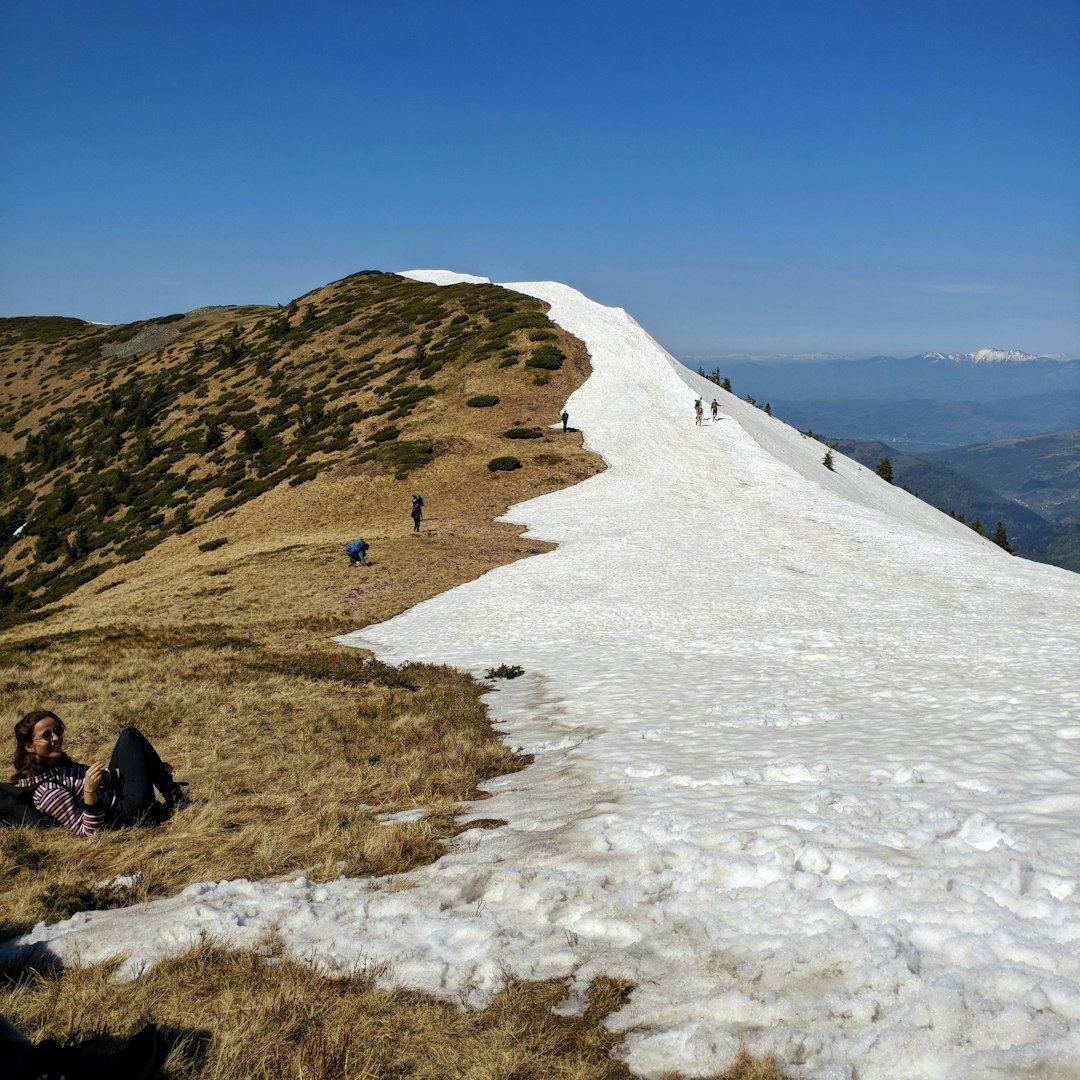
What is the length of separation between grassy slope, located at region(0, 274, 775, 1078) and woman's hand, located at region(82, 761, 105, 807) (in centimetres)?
47

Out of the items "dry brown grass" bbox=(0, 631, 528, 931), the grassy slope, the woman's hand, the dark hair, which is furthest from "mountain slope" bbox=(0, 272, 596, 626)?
the woman's hand

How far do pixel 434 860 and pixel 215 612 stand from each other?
26947 millimetres

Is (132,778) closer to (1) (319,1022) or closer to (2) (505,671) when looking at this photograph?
(1) (319,1022)

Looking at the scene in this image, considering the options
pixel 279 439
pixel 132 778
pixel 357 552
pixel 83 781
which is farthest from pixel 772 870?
pixel 279 439

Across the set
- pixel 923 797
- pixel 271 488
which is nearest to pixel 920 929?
pixel 923 797

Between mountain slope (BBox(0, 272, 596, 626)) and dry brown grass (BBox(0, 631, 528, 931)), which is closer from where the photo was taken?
dry brown grass (BBox(0, 631, 528, 931))

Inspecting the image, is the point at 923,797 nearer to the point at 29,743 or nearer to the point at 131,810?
the point at 131,810

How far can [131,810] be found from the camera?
967 centimetres

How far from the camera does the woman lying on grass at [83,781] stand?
9492 mm

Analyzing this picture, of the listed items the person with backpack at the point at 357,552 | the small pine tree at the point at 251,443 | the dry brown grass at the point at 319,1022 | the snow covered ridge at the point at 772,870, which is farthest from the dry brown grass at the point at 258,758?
the small pine tree at the point at 251,443

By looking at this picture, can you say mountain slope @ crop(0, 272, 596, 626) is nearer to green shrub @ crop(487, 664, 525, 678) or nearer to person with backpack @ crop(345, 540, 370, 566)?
person with backpack @ crop(345, 540, 370, 566)

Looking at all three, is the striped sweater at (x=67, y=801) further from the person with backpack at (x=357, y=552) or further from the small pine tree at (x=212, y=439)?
the small pine tree at (x=212, y=439)

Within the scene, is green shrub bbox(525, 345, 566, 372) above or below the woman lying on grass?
above

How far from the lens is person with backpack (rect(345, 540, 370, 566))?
36.4 metres
